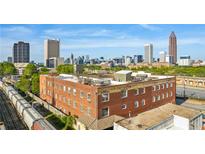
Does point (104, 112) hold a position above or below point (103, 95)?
below

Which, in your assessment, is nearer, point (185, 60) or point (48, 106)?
point (48, 106)

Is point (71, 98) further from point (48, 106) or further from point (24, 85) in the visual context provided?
point (24, 85)

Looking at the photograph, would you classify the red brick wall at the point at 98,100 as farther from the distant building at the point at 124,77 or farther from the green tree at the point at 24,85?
the green tree at the point at 24,85

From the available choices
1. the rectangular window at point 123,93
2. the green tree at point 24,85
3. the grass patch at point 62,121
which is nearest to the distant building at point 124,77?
the rectangular window at point 123,93

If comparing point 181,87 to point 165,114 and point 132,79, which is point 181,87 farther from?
point 165,114

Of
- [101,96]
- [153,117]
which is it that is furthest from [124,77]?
[153,117]

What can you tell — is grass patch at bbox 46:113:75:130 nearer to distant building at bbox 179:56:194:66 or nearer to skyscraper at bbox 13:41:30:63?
skyscraper at bbox 13:41:30:63

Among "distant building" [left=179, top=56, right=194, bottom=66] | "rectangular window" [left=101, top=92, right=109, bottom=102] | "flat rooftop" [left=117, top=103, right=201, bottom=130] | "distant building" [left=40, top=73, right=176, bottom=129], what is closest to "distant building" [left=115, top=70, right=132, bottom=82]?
"distant building" [left=40, top=73, right=176, bottom=129]
